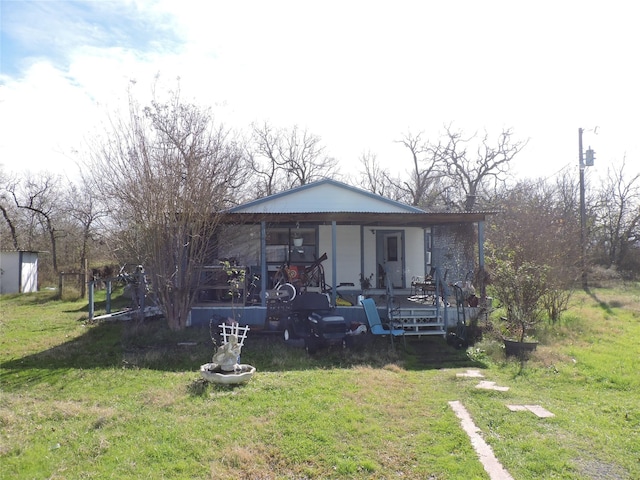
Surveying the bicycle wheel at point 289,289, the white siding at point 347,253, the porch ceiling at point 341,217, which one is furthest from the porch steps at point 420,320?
the white siding at point 347,253

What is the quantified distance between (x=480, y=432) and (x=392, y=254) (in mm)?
10124

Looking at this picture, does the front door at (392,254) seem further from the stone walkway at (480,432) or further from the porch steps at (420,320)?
the stone walkway at (480,432)

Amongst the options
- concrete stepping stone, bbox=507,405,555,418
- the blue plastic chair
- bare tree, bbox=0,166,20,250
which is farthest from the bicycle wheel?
bare tree, bbox=0,166,20,250

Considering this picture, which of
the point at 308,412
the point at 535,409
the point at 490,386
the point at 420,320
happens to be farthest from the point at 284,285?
the point at 535,409

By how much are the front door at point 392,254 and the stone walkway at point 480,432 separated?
305 inches

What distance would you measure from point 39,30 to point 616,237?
32270 millimetres

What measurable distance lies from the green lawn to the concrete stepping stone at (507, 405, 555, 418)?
0.32 feet

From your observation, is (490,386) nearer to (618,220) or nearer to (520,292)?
(520,292)

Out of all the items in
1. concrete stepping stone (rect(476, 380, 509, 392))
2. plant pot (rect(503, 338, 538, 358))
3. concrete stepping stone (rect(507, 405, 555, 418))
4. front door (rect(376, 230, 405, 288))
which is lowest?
concrete stepping stone (rect(476, 380, 509, 392))

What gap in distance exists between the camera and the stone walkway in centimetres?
375

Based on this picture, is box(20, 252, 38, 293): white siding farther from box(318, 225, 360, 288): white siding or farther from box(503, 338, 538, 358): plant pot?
box(503, 338, 538, 358): plant pot

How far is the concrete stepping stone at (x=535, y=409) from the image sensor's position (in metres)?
5.10

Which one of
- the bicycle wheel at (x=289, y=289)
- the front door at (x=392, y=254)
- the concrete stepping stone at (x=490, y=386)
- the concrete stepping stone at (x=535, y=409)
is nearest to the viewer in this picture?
the concrete stepping stone at (x=535, y=409)

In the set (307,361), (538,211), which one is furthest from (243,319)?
(538,211)
